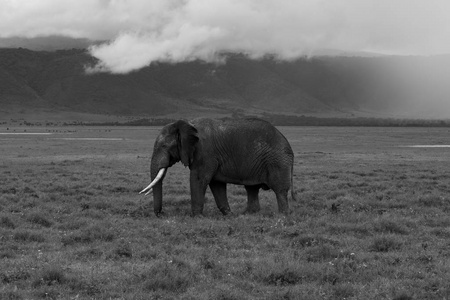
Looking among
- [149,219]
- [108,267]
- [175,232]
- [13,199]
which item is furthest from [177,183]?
[108,267]

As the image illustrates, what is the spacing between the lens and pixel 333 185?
26.1m

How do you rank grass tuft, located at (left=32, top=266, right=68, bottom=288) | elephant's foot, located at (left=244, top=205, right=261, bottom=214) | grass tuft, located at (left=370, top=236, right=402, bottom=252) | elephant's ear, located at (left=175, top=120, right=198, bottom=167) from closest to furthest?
grass tuft, located at (left=32, top=266, right=68, bottom=288)
grass tuft, located at (left=370, top=236, right=402, bottom=252)
elephant's ear, located at (left=175, top=120, right=198, bottom=167)
elephant's foot, located at (left=244, top=205, right=261, bottom=214)

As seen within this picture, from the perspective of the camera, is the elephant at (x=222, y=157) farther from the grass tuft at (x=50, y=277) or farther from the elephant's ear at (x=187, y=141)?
the grass tuft at (x=50, y=277)

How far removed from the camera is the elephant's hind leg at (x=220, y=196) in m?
18.3

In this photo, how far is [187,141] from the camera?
1770 centimetres

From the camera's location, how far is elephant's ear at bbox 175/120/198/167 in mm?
17703

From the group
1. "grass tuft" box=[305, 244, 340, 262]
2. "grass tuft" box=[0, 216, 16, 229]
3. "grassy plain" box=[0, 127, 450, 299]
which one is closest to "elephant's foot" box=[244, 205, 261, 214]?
"grassy plain" box=[0, 127, 450, 299]

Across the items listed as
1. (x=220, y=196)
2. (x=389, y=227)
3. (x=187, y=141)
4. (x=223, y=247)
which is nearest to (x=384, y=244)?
(x=389, y=227)

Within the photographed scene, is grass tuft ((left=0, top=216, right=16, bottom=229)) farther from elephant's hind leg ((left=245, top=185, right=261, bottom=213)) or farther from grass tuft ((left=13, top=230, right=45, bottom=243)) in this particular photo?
elephant's hind leg ((left=245, top=185, right=261, bottom=213))

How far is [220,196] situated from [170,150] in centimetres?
210

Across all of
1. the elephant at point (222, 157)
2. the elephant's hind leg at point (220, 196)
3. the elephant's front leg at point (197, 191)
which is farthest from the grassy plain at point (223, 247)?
the elephant at point (222, 157)

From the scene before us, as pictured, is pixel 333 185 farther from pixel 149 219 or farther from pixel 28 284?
pixel 28 284

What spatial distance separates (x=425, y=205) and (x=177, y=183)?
1093cm

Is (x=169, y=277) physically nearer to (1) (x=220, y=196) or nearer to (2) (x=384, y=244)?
(2) (x=384, y=244)
